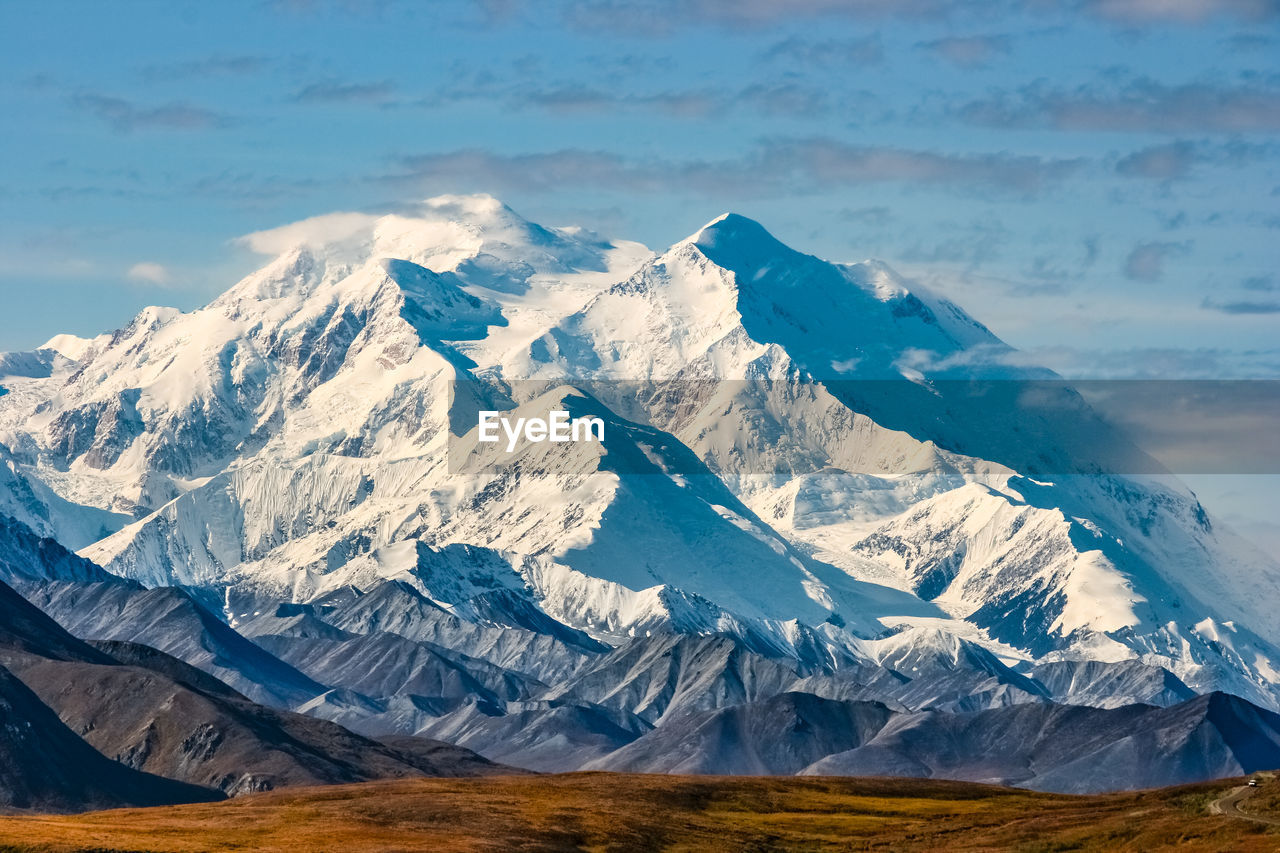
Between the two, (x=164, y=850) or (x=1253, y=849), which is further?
(x=164, y=850)

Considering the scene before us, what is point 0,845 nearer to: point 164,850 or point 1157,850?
point 164,850

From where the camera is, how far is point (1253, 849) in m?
184

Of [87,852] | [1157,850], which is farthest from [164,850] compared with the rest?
[1157,850]

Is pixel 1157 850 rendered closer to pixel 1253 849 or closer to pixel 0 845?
pixel 1253 849

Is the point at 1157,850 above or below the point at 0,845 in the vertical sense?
below

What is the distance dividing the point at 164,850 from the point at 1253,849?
8320cm

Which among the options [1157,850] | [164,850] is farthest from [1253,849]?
[164,850]

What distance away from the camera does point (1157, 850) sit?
194 metres

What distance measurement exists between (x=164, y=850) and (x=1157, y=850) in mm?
77118

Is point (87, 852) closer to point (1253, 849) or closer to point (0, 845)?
point (0, 845)

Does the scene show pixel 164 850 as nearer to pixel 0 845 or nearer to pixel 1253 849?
pixel 0 845

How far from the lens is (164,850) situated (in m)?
199

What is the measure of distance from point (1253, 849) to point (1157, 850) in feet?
38.7

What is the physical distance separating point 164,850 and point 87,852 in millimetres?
7445
